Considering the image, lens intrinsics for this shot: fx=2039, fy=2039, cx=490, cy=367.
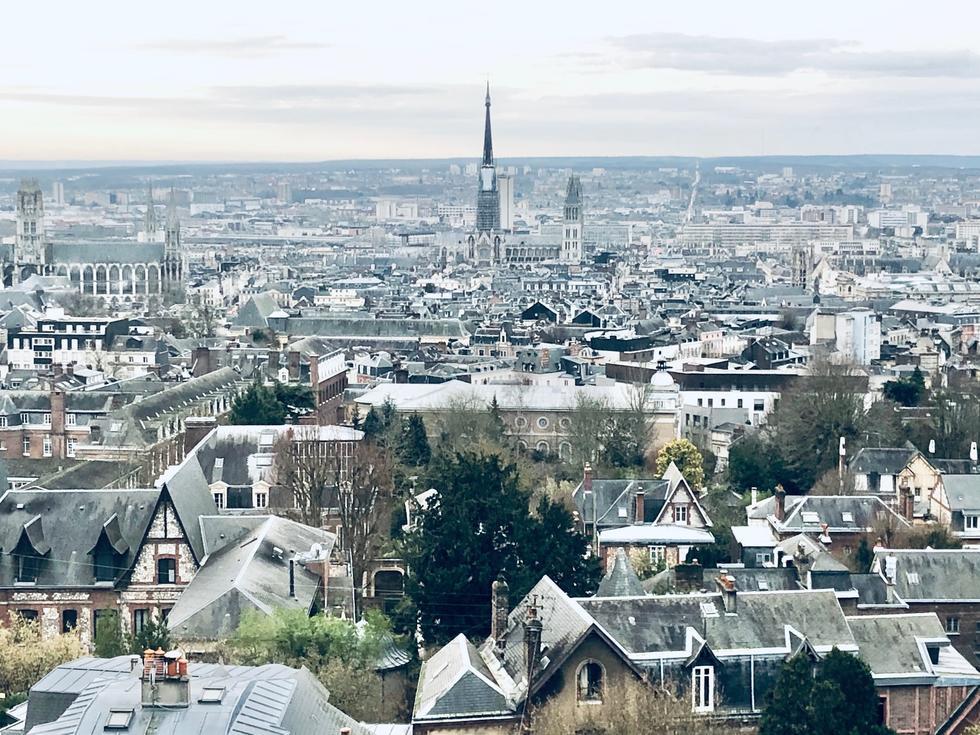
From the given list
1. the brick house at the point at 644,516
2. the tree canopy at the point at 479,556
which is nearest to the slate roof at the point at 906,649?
the tree canopy at the point at 479,556

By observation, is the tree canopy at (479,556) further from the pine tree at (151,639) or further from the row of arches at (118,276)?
the row of arches at (118,276)

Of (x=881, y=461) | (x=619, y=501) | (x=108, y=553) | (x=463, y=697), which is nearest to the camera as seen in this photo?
(x=463, y=697)

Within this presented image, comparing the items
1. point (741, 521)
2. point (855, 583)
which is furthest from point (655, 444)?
point (855, 583)

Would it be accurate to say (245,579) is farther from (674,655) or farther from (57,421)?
(57,421)

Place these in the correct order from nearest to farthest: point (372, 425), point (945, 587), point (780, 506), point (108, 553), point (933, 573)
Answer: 1. point (108, 553)
2. point (945, 587)
3. point (933, 573)
4. point (780, 506)
5. point (372, 425)

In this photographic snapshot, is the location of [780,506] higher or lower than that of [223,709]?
lower

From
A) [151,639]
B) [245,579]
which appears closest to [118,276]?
[245,579]
